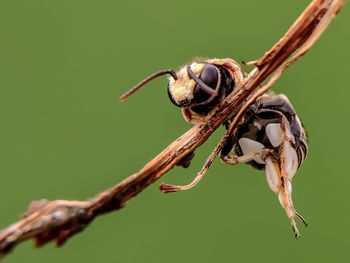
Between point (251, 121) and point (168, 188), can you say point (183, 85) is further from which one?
point (168, 188)

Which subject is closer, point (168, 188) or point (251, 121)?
point (168, 188)

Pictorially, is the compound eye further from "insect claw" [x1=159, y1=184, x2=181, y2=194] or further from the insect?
"insect claw" [x1=159, y1=184, x2=181, y2=194]

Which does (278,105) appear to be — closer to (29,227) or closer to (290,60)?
(290,60)

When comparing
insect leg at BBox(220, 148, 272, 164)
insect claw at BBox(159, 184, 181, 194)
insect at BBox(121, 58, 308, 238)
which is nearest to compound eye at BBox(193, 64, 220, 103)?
insect at BBox(121, 58, 308, 238)

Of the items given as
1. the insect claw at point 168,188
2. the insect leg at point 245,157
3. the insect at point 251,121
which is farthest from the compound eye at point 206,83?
the insect claw at point 168,188

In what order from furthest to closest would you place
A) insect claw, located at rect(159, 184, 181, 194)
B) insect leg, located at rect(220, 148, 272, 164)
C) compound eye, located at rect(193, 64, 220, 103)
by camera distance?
insect leg, located at rect(220, 148, 272, 164) → compound eye, located at rect(193, 64, 220, 103) → insect claw, located at rect(159, 184, 181, 194)

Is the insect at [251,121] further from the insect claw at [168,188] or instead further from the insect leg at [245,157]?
the insect claw at [168,188]

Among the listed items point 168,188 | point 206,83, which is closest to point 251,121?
point 206,83
